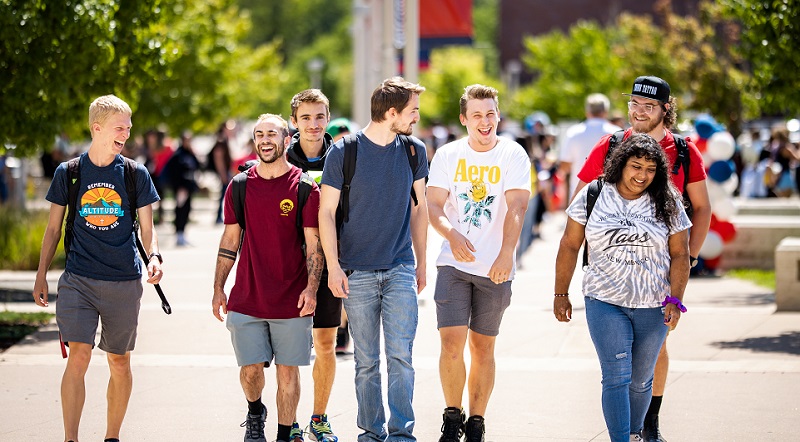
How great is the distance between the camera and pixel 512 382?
8344mm

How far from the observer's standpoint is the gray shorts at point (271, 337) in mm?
6238

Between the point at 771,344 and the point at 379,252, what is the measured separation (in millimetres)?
4708

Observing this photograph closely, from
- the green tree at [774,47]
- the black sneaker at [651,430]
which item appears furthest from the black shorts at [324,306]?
the green tree at [774,47]

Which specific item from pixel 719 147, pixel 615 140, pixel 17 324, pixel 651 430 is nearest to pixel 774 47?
pixel 719 147

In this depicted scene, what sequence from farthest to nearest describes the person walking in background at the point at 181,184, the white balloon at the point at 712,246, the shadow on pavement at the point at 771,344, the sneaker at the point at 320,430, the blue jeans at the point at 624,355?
1. the person walking in background at the point at 181,184
2. the white balloon at the point at 712,246
3. the shadow on pavement at the point at 771,344
4. the sneaker at the point at 320,430
5. the blue jeans at the point at 624,355

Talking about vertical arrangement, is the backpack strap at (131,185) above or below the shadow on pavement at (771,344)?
above

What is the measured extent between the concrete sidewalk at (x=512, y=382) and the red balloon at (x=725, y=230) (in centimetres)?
259

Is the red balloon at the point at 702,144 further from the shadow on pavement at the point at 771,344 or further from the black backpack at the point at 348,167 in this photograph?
the black backpack at the point at 348,167

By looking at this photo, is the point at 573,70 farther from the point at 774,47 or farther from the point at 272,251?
the point at 272,251

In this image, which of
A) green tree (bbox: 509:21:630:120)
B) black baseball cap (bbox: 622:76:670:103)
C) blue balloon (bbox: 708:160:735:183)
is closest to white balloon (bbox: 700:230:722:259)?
blue balloon (bbox: 708:160:735:183)

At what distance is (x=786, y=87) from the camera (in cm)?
1073

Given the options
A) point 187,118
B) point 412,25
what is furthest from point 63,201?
point 187,118

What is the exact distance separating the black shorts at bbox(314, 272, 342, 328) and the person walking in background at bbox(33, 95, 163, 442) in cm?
88

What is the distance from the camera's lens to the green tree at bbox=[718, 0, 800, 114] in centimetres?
1027
